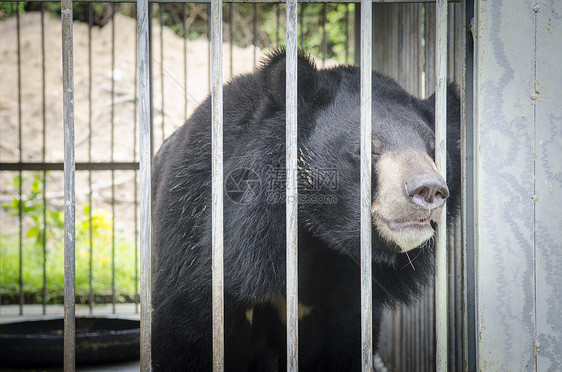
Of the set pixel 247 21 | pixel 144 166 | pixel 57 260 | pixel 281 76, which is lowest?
pixel 57 260

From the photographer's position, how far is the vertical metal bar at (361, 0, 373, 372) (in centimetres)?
159

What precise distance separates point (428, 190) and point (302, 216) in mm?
683

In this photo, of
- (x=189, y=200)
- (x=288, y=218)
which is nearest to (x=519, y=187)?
(x=288, y=218)

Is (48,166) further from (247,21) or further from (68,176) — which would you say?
(247,21)

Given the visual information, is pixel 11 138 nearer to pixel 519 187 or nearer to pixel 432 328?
pixel 432 328

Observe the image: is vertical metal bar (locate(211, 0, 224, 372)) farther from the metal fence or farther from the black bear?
the black bear

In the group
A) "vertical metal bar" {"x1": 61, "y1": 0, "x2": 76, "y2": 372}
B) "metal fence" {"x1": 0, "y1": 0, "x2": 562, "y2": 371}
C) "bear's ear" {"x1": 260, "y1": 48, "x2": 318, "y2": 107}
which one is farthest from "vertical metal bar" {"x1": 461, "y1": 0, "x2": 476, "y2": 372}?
"vertical metal bar" {"x1": 61, "y1": 0, "x2": 76, "y2": 372}

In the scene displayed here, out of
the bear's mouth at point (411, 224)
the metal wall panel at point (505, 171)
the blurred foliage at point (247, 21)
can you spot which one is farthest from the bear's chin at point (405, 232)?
the blurred foliage at point (247, 21)

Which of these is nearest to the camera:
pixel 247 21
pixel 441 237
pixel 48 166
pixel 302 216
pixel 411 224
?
pixel 441 237

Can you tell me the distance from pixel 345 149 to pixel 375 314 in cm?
102

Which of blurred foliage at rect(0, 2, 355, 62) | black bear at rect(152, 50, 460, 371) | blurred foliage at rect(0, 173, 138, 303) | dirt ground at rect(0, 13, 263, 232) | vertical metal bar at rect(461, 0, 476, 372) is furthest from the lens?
blurred foliage at rect(0, 2, 355, 62)

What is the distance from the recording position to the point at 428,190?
70.4 inches

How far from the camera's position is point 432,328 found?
9.96ft

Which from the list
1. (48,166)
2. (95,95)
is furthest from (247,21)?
Answer: (48,166)
